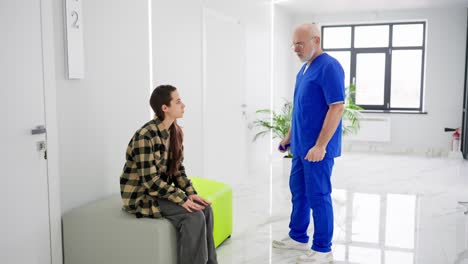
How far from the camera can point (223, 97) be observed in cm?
463

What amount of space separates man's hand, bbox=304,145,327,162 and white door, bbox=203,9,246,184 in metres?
1.69

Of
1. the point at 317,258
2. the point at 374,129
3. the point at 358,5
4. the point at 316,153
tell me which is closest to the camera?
the point at 316,153

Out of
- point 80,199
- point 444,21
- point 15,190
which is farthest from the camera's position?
point 444,21

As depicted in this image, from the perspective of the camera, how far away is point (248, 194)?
4.59 meters

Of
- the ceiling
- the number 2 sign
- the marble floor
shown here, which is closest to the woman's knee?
the marble floor

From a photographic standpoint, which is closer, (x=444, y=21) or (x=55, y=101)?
(x=55, y=101)

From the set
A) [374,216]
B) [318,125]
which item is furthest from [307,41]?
[374,216]

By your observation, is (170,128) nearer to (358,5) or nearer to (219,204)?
(219,204)

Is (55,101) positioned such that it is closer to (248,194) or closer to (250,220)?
(250,220)

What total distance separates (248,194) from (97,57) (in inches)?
92.2

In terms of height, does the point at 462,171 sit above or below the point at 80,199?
below

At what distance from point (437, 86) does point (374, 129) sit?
115 cm

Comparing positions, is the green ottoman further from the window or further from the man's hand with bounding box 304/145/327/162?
the window

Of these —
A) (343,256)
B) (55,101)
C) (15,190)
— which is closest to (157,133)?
(55,101)
